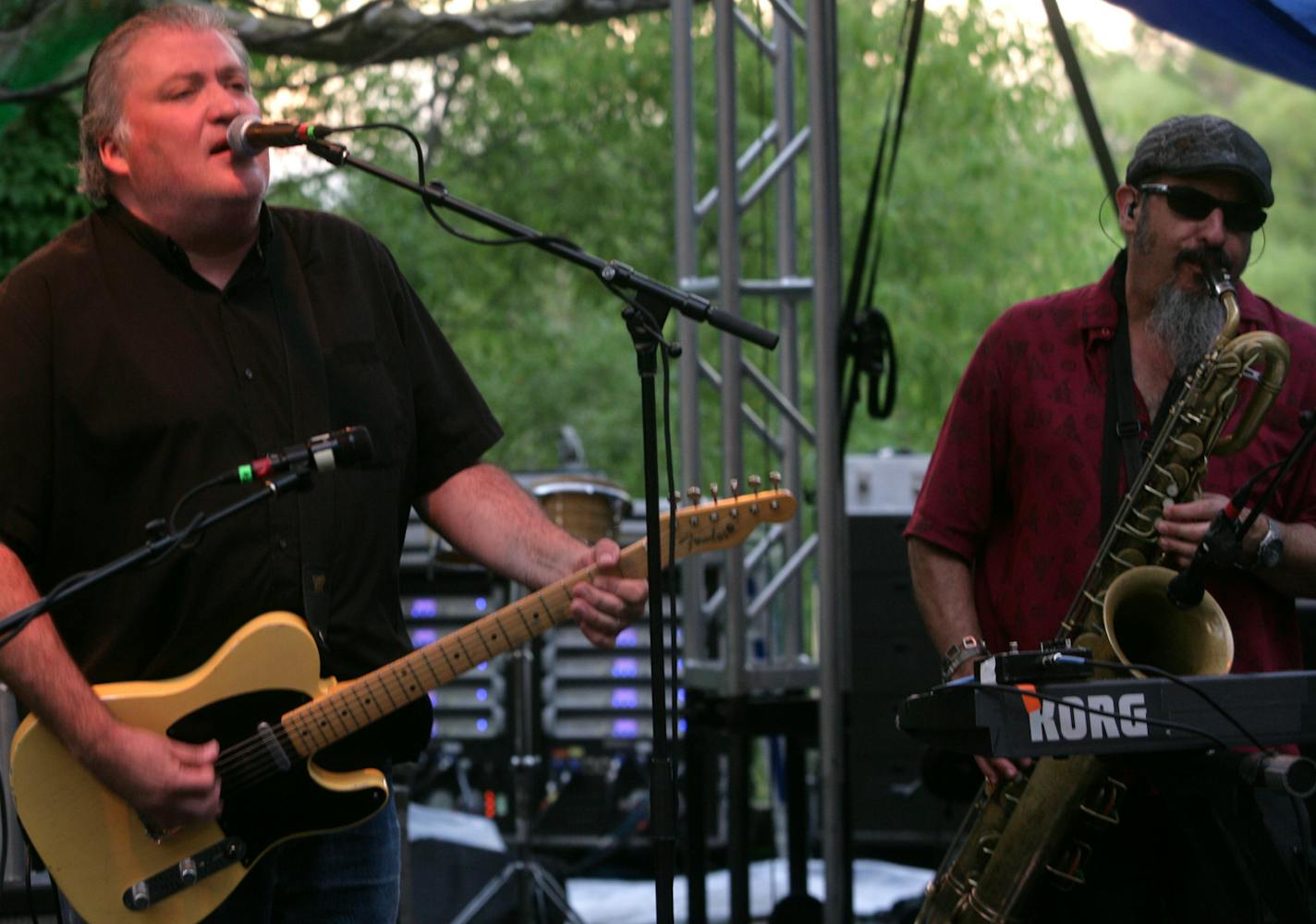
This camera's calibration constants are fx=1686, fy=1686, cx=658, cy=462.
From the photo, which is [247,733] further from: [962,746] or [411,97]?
[411,97]

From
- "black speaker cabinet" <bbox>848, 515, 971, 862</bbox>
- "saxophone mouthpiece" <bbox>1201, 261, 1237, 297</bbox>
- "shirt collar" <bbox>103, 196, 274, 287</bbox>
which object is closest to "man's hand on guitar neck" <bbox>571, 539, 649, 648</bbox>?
"shirt collar" <bbox>103, 196, 274, 287</bbox>

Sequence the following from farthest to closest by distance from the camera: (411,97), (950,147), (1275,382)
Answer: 1. (950,147)
2. (411,97)
3. (1275,382)

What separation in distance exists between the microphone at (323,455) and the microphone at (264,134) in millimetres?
529

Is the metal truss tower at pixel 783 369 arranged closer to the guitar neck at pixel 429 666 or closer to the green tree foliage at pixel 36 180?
the guitar neck at pixel 429 666

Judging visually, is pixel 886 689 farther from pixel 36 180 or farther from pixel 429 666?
pixel 36 180

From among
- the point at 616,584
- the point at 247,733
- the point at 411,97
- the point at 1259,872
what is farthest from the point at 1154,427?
the point at 411,97

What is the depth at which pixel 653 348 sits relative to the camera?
2828mm

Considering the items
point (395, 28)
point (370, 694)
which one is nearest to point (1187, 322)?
point (370, 694)

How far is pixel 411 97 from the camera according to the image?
14.1 m

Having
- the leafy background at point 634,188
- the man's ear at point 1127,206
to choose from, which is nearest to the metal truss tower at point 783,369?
the man's ear at point 1127,206

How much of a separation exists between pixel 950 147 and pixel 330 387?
1289cm

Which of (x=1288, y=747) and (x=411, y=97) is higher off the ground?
(x=411, y=97)

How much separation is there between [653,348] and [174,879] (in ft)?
4.10

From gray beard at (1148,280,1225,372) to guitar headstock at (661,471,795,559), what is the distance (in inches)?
36.6
